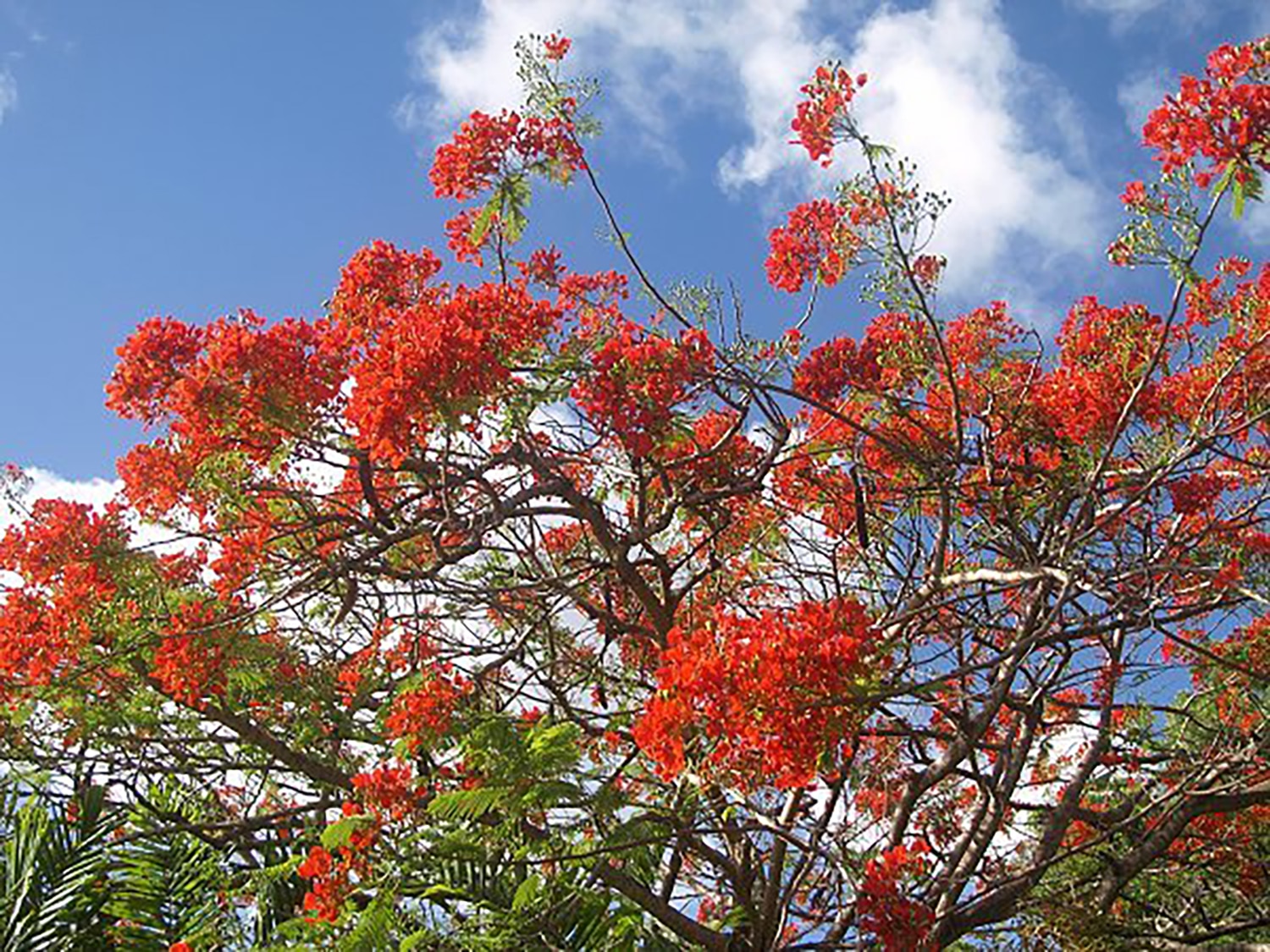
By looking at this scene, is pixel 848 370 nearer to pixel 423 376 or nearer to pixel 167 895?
pixel 423 376

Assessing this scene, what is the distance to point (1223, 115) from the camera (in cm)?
500

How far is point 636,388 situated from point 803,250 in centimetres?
176

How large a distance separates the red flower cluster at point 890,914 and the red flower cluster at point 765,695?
785 millimetres

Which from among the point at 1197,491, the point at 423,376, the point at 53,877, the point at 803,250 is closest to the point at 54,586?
the point at 53,877

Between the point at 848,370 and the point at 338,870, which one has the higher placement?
the point at 848,370

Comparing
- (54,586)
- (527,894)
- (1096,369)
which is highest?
(1096,369)

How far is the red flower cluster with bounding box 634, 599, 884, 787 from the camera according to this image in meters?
4.08

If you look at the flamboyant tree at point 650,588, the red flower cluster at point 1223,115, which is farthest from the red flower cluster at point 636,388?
the red flower cluster at point 1223,115

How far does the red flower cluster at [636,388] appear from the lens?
19.2ft

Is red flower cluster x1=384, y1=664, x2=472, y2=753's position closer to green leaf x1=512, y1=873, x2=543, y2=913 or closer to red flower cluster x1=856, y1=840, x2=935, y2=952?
green leaf x1=512, y1=873, x2=543, y2=913

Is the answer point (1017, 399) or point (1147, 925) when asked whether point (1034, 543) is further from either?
point (1147, 925)

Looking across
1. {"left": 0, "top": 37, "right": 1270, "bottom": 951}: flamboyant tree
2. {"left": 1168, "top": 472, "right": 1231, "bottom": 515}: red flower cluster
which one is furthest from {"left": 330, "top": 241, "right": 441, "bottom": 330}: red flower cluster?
{"left": 1168, "top": 472, "right": 1231, "bottom": 515}: red flower cluster

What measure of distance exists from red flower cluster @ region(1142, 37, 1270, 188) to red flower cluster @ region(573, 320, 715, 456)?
7.67 feet

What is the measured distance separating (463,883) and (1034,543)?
3384 millimetres
